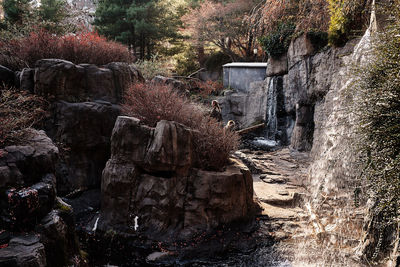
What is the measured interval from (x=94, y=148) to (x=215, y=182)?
3.86m

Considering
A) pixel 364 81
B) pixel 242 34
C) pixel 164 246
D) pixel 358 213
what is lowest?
pixel 164 246

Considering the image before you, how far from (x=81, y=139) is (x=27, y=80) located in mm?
1975

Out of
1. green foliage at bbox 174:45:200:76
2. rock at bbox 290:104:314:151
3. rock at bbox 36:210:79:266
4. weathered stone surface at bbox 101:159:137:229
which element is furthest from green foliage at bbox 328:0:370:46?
green foliage at bbox 174:45:200:76

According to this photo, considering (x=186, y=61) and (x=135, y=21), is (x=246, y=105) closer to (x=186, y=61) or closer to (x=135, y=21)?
(x=186, y=61)

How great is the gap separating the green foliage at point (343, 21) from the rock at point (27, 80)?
748cm

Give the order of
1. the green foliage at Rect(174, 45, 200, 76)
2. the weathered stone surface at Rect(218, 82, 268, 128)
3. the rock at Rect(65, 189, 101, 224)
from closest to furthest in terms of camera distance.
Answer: the rock at Rect(65, 189, 101, 224) < the weathered stone surface at Rect(218, 82, 268, 128) < the green foliage at Rect(174, 45, 200, 76)

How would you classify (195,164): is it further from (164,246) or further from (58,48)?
(58,48)

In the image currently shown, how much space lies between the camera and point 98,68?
27.0 ft

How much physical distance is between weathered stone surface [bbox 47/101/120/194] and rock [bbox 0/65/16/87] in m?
1.33

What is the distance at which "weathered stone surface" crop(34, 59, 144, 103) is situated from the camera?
23.8 ft

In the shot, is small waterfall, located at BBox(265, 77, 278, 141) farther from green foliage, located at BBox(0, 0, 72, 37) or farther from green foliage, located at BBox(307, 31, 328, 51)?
green foliage, located at BBox(0, 0, 72, 37)

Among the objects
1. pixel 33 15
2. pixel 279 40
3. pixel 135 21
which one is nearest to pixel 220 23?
pixel 135 21

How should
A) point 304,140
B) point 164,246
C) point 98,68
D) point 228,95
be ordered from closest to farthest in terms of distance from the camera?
point 164,246 < point 98,68 < point 304,140 < point 228,95

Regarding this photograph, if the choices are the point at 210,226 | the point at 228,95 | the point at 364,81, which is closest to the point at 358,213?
→ the point at 364,81
